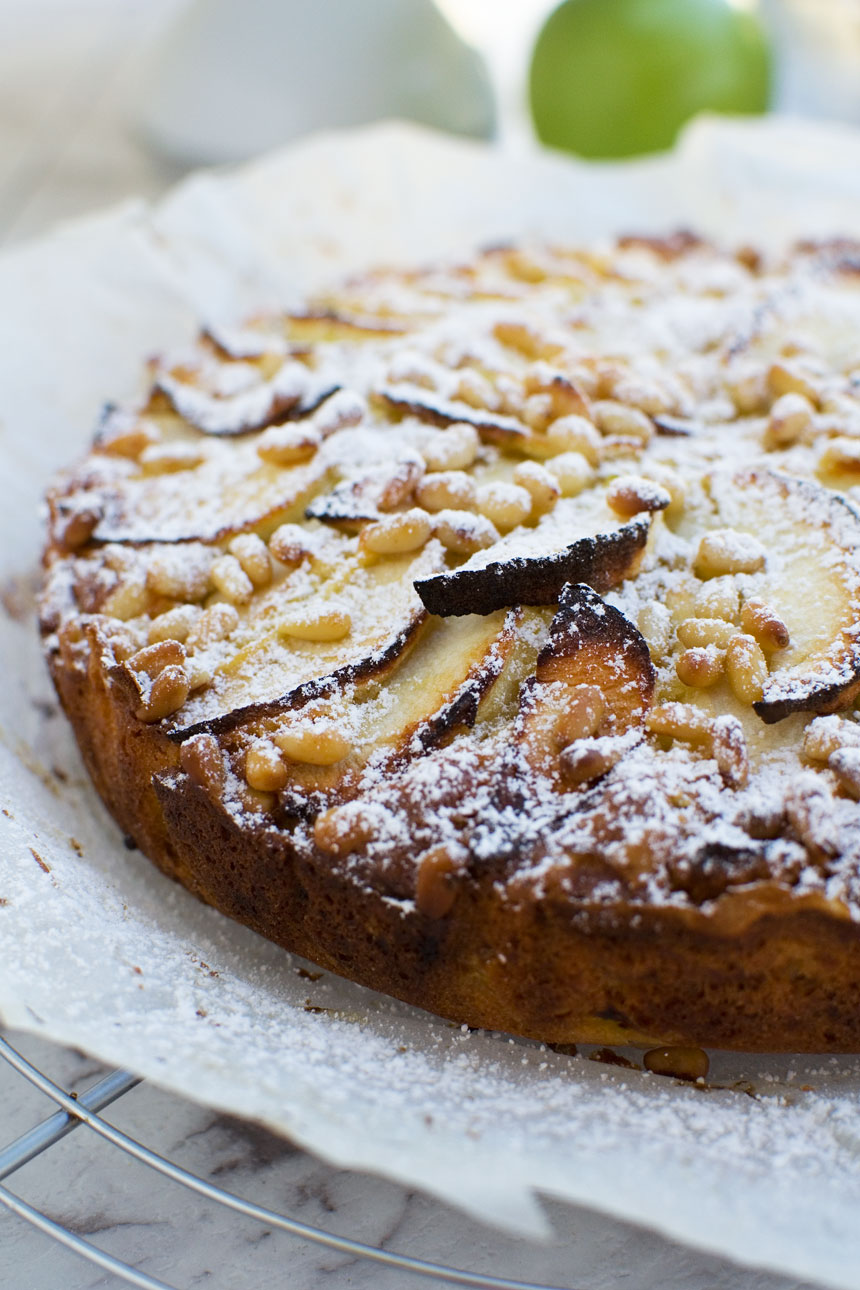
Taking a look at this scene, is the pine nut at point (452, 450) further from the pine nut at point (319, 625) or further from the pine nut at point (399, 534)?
the pine nut at point (319, 625)

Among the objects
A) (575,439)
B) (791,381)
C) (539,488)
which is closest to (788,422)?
(791,381)

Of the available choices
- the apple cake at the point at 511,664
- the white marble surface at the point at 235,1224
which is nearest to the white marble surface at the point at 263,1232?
the white marble surface at the point at 235,1224

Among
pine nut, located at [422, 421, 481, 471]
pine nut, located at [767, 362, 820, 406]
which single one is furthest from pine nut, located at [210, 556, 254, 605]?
pine nut, located at [767, 362, 820, 406]

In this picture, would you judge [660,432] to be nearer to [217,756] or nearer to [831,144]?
[217,756]

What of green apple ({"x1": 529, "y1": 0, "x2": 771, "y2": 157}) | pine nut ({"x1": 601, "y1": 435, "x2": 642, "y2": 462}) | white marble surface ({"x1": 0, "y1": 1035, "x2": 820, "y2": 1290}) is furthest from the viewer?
green apple ({"x1": 529, "y1": 0, "x2": 771, "y2": 157})

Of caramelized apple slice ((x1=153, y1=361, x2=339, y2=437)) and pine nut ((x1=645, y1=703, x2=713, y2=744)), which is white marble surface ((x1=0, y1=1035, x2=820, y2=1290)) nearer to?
pine nut ((x1=645, y1=703, x2=713, y2=744))

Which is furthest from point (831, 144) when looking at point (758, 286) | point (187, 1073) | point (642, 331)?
point (187, 1073)

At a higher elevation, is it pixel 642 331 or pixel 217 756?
pixel 642 331
